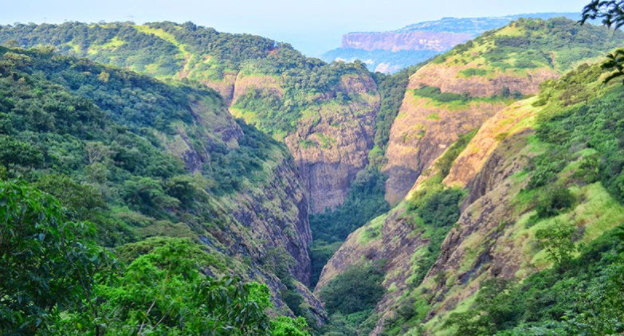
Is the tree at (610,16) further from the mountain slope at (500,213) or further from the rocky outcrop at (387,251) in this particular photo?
the rocky outcrop at (387,251)

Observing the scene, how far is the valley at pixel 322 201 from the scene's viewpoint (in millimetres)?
11055

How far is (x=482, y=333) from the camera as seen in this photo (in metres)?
26.4

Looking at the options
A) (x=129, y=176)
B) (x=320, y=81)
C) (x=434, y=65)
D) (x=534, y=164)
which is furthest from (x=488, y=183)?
(x=320, y=81)

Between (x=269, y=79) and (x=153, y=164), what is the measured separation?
105m

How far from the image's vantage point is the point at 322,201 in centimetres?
13162

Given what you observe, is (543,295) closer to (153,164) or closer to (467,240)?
(467,240)

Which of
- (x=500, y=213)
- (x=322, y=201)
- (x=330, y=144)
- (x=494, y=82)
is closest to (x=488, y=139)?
(x=500, y=213)

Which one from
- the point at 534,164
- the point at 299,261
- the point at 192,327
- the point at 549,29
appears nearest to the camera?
the point at 192,327

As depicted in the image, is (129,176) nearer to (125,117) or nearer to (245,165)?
(125,117)

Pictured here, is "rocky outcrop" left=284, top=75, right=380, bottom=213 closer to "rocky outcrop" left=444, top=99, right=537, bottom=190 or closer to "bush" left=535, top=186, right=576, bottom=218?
"rocky outcrop" left=444, top=99, right=537, bottom=190

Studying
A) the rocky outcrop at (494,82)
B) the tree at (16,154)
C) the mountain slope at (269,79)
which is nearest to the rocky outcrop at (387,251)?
the tree at (16,154)

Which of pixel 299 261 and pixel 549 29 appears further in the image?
pixel 549 29

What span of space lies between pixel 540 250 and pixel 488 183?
Answer: 2354cm

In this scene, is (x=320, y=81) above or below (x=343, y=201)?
above
